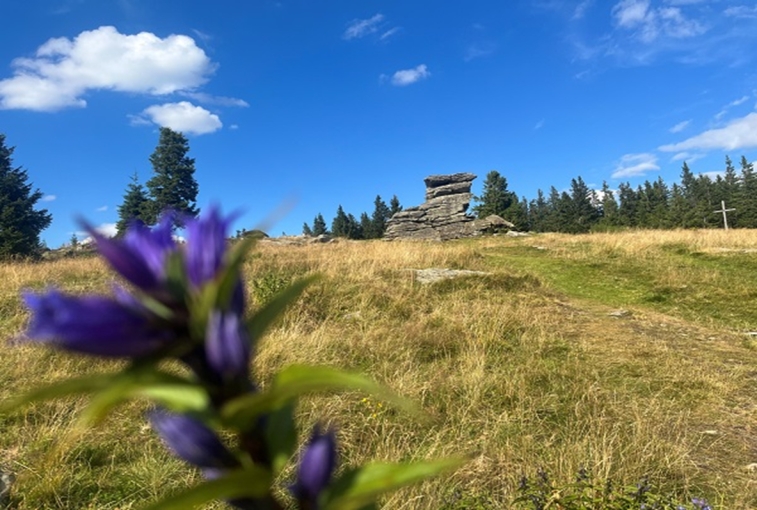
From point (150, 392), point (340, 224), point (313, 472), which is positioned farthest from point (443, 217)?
point (340, 224)

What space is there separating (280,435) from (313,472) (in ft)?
0.26

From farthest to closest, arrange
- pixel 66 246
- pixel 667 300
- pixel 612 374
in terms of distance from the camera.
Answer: pixel 66 246, pixel 667 300, pixel 612 374

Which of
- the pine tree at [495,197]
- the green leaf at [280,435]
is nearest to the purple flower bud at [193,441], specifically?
the green leaf at [280,435]

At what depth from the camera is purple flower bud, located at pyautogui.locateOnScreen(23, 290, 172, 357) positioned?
0.38 m

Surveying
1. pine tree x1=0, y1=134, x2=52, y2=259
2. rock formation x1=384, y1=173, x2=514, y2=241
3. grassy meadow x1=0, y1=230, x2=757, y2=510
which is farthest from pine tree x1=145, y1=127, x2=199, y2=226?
grassy meadow x1=0, y1=230, x2=757, y2=510

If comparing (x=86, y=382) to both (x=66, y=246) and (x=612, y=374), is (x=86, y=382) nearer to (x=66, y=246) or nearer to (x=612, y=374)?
(x=612, y=374)

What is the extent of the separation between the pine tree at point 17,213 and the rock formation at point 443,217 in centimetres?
1821

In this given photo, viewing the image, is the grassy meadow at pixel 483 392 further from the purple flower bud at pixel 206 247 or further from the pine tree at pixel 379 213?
the pine tree at pixel 379 213

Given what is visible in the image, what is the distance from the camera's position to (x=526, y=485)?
7.90 feet

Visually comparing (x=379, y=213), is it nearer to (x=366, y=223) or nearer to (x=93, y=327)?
(x=366, y=223)

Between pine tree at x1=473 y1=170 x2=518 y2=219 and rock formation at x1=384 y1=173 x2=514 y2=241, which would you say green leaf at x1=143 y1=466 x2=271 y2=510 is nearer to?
rock formation at x1=384 y1=173 x2=514 y2=241

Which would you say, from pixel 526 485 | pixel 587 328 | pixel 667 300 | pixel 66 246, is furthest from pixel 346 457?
pixel 66 246

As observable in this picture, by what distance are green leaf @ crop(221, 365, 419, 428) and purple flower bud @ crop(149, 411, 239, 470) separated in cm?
6

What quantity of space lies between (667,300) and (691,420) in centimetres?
581
